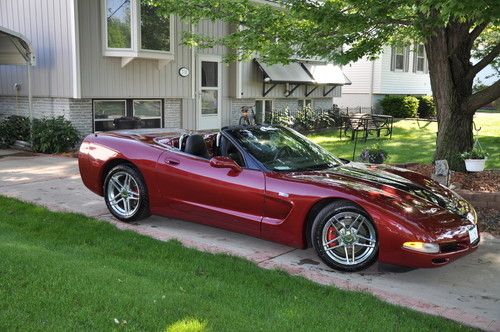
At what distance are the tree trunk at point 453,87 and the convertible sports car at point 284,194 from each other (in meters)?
3.03

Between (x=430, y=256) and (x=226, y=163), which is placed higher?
(x=226, y=163)

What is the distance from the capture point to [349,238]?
483cm

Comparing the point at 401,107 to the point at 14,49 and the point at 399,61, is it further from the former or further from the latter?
the point at 14,49

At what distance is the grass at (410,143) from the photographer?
39.7 ft

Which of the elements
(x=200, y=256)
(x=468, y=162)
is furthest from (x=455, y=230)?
(x=468, y=162)

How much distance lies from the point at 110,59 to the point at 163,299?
11.0 m

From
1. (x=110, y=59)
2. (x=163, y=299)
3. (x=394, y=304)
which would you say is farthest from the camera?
(x=110, y=59)

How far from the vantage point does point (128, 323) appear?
3389mm

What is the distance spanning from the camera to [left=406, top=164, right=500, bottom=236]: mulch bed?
6621 millimetres

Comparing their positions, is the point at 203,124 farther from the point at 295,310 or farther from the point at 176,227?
the point at 295,310

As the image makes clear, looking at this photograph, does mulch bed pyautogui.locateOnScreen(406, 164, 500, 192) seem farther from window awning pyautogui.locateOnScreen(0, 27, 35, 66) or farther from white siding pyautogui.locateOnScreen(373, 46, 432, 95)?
white siding pyautogui.locateOnScreen(373, 46, 432, 95)

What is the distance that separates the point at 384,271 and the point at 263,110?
1452cm

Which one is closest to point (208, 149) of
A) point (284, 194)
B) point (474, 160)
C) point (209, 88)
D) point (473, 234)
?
point (284, 194)

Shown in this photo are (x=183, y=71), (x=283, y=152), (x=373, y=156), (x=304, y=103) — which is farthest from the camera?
(x=304, y=103)
